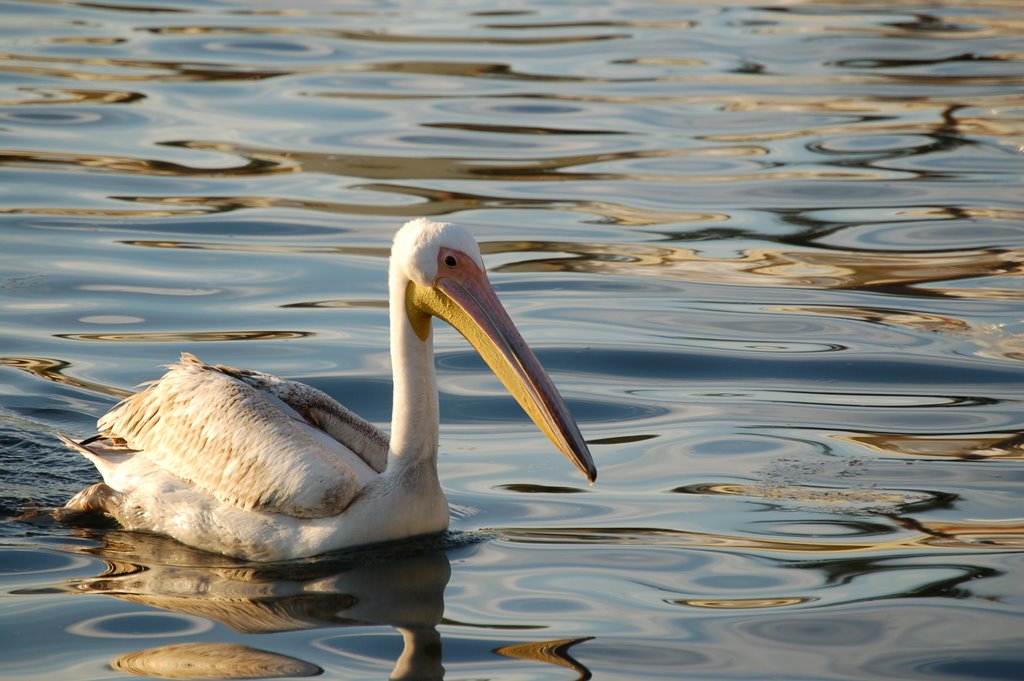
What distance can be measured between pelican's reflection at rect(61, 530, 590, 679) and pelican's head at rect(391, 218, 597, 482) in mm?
566

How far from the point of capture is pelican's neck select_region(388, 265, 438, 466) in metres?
5.23

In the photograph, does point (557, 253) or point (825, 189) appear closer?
point (557, 253)

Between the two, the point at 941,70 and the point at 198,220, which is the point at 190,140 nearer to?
the point at 198,220

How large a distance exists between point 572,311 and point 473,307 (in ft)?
10.6

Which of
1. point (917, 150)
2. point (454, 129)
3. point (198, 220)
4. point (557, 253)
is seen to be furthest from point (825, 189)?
point (198, 220)

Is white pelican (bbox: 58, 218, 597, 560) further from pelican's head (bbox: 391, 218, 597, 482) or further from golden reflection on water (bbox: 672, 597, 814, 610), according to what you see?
golden reflection on water (bbox: 672, 597, 814, 610)

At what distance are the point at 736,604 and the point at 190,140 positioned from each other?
8088 mm

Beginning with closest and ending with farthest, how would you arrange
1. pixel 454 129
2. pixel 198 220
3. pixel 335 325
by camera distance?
pixel 335 325 → pixel 198 220 → pixel 454 129

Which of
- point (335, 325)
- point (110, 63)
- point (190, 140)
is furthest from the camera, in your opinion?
point (110, 63)

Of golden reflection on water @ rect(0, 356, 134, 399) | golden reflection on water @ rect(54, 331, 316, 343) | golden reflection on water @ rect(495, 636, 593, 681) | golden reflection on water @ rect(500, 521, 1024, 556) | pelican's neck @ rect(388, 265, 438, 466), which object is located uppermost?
pelican's neck @ rect(388, 265, 438, 466)

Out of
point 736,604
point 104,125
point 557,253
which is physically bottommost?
point 736,604

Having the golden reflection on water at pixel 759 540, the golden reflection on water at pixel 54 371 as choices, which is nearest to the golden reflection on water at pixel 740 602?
the golden reflection on water at pixel 759 540

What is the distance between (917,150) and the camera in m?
11.8

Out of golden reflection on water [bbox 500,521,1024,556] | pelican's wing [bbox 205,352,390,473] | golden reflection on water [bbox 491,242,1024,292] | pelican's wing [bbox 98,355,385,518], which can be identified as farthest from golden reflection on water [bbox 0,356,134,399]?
golden reflection on water [bbox 491,242,1024,292]
